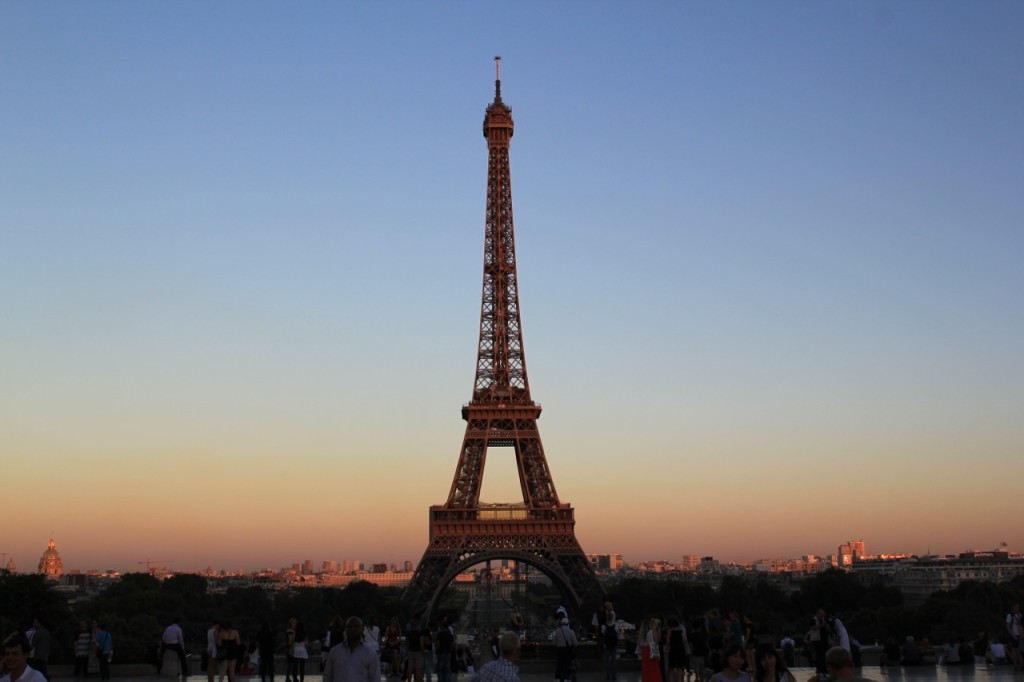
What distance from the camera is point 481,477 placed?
7181 cm

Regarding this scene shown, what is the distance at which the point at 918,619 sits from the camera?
77.5 metres

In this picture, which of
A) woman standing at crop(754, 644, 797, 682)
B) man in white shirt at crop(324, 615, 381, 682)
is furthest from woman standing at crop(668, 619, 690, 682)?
man in white shirt at crop(324, 615, 381, 682)

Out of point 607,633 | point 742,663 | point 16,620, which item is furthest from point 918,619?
point 742,663

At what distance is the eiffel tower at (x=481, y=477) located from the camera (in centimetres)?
6975

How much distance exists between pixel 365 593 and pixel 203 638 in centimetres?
3279

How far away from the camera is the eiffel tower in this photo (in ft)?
229

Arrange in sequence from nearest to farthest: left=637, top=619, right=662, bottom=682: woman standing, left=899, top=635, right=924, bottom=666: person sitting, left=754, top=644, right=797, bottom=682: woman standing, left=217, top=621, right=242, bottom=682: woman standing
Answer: left=754, top=644, right=797, bottom=682: woman standing, left=637, top=619, right=662, bottom=682: woman standing, left=217, top=621, right=242, bottom=682: woman standing, left=899, top=635, right=924, bottom=666: person sitting

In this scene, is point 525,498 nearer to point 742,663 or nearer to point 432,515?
point 432,515

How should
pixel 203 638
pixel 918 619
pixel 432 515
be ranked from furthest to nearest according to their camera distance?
pixel 203 638 → pixel 918 619 → pixel 432 515

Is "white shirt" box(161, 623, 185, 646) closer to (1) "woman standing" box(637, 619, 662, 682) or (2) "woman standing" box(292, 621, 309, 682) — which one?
(2) "woman standing" box(292, 621, 309, 682)

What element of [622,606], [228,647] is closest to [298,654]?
[228,647]

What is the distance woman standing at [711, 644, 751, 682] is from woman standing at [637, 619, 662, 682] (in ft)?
30.4

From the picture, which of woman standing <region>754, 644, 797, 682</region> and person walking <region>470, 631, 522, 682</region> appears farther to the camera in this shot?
woman standing <region>754, 644, 797, 682</region>

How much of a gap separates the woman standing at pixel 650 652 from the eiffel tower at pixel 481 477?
47206mm
